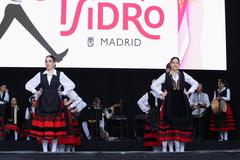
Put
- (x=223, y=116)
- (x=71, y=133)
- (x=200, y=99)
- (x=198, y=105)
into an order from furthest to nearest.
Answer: (x=200, y=99) < (x=198, y=105) < (x=223, y=116) < (x=71, y=133)

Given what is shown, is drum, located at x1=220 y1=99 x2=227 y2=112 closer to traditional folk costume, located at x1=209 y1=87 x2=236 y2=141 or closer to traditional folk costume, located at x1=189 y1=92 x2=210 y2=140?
traditional folk costume, located at x1=209 y1=87 x2=236 y2=141

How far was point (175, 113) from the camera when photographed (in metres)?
5.22

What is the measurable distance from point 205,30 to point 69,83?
9.90 ft

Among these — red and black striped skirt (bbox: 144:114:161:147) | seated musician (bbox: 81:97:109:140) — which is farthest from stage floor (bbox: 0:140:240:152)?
seated musician (bbox: 81:97:109:140)

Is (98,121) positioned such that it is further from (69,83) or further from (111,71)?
(69,83)

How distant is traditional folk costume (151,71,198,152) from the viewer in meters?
5.19

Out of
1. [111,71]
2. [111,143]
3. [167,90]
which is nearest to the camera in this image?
[167,90]

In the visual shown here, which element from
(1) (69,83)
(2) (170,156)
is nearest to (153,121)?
(1) (69,83)

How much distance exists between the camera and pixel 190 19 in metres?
7.43

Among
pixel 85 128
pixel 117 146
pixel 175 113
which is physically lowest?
pixel 117 146

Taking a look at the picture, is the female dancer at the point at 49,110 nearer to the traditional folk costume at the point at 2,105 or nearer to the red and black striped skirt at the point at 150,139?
the red and black striped skirt at the point at 150,139

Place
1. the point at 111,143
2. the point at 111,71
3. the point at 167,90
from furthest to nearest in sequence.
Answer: the point at 111,71 < the point at 111,143 < the point at 167,90

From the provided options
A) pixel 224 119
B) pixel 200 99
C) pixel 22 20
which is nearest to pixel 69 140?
pixel 22 20

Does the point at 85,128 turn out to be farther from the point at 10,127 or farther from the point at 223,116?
the point at 223,116
